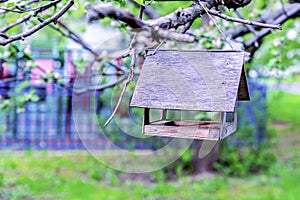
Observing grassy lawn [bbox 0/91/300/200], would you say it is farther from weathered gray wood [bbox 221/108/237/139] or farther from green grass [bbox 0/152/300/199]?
weathered gray wood [bbox 221/108/237/139]

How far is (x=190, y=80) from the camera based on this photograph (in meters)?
1.74

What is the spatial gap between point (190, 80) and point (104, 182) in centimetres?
425

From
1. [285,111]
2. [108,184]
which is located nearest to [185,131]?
[108,184]

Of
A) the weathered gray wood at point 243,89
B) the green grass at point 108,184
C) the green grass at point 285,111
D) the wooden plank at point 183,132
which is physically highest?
the weathered gray wood at point 243,89

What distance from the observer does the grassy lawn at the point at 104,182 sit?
515cm

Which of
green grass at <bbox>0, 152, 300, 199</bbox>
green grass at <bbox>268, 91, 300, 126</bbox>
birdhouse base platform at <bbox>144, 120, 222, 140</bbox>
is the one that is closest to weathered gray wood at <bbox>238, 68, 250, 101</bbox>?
birdhouse base platform at <bbox>144, 120, 222, 140</bbox>

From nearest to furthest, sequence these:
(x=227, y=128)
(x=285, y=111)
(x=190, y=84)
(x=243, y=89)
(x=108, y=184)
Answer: (x=190, y=84)
(x=227, y=128)
(x=243, y=89)
(x=108, y=184)
(x=285, y=111)

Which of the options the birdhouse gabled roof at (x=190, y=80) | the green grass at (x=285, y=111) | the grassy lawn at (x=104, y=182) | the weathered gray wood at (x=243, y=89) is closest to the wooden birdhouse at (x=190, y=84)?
the birdhouse gabled roof at (x=190, y=80)

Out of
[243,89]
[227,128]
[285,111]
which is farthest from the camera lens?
[285,111]

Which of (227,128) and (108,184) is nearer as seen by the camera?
(227,128)

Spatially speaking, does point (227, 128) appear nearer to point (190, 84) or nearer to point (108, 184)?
point (190, 84)

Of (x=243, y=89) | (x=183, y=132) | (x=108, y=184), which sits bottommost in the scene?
(x=108, y=184)

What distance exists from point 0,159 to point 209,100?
5439 mm

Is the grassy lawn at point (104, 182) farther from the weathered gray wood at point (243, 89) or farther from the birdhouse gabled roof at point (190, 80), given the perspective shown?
the birdhouse gabled roof at point (190, 80)
